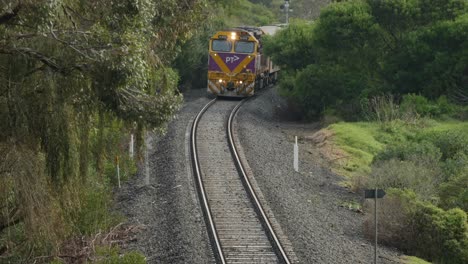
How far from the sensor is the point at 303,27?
37562 mm

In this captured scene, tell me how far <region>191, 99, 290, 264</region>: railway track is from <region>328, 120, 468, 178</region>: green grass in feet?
12.4

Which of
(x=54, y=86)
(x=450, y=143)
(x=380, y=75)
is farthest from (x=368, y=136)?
(x=54, y=86)

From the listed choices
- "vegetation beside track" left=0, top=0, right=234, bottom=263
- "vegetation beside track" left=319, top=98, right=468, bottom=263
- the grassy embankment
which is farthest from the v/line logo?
"vegetation beside track" left=0, top=0, right=234, bottom=263

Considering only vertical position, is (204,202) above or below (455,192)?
above

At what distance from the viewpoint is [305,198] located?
60.5ft

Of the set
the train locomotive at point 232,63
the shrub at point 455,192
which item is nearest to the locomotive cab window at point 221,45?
the train locomotive at point 232,63

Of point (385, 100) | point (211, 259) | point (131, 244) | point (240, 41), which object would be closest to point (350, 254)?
point (211, 259)

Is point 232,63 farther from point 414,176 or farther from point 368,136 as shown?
point 414,176

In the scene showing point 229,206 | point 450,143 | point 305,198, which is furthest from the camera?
point 450,143

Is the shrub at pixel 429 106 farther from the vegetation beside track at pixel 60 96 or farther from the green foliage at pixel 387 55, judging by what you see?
the vegetation beside track at pixel 60 96

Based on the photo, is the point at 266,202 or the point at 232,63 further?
the point at 232,63

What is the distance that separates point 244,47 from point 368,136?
9.89 metres

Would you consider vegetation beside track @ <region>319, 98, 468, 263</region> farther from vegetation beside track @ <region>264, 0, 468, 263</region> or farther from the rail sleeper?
the rail sleeper

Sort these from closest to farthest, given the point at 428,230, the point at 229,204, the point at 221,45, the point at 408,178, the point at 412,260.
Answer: the point at 412,260
the point at 428,230
the point at 229,204
the point at 408,178
the point at 221,45
